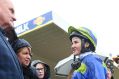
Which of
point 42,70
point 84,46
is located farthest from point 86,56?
point 42,70

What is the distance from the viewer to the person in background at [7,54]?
213 cm

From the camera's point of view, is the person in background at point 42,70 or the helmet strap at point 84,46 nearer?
the helmet strap at point 84,46

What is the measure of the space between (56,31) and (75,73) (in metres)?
7.32

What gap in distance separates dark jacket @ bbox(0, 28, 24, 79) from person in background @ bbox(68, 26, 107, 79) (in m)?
1.71

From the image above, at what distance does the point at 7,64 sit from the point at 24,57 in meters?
2.00

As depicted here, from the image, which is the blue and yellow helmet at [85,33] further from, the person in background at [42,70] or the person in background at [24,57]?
the person in background at [42,70]

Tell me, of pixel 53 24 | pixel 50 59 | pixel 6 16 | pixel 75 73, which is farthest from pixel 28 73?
pixel 50 59

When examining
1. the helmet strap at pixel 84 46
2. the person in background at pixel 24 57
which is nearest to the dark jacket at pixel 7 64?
the person in background at pixel 24 57

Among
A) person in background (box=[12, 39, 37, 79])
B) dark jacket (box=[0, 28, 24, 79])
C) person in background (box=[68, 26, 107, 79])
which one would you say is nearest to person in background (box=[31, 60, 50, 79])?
person in background (box=[12, 39, 37, 79])

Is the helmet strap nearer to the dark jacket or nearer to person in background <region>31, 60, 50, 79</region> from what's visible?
person in background <region>31, 60, 50, 79</region>

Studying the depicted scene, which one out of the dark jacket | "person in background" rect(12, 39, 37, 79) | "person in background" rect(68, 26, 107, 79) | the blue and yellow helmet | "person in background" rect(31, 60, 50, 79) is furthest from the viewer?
"person in background" rect(31, 60, 50, 79)

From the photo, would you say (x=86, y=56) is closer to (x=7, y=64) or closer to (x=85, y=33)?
(x=85, y=33)

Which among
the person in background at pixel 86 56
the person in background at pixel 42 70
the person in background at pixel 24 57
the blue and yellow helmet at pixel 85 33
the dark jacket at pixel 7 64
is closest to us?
the dark jacket at pixel 7 64

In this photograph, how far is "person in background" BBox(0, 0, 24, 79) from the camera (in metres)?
2.13
